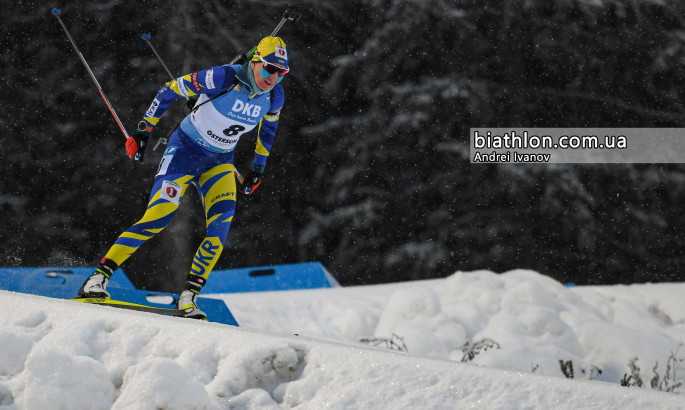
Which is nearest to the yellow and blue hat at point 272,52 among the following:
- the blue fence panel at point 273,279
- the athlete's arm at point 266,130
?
the athlete's arm at point 266,130

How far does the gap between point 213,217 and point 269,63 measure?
3.19ft

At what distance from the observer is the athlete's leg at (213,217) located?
14.1 feet

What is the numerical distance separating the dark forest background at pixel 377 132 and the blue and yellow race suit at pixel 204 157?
6807 millimetres

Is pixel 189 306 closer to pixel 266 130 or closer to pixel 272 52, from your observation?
pixel 266 130

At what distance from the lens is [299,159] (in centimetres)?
1170

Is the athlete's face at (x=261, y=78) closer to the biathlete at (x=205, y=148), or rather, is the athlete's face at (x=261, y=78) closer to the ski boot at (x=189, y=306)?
the biathlete at (x=205, y=148)

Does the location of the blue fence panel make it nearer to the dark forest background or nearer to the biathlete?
the biathlete

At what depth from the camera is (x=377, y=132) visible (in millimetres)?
11906

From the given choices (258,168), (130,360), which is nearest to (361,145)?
(258,168)

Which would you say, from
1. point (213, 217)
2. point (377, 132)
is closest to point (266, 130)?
point (213, 217)

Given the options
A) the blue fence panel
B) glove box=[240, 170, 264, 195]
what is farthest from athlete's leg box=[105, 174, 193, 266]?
the blue fence panel

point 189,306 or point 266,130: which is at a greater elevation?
point 266,130

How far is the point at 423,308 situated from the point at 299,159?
20.4 ft

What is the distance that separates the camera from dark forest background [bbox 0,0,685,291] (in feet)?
37.4
